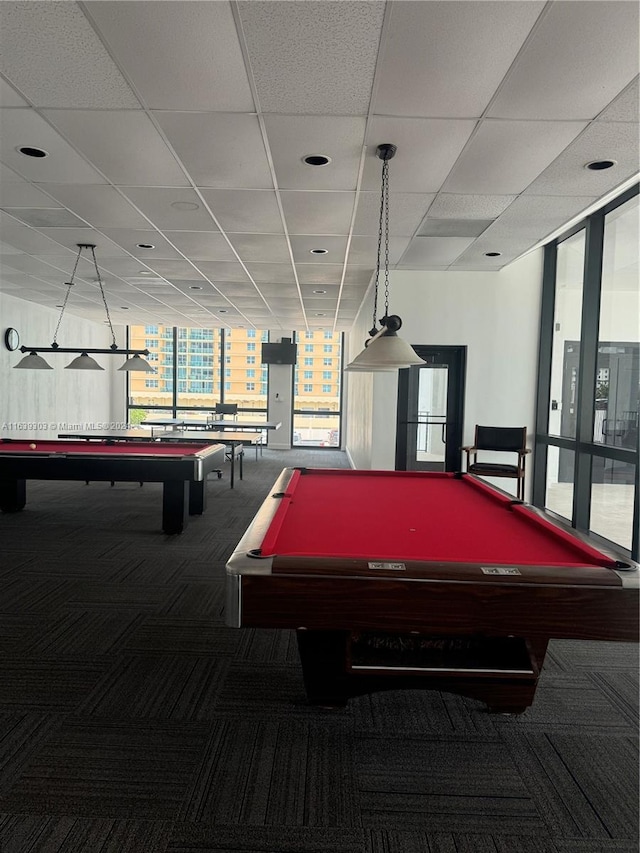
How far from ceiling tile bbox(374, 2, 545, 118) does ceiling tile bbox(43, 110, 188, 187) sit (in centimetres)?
130

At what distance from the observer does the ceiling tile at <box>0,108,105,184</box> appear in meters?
3.03

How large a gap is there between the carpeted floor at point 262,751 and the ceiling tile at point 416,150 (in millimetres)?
2702

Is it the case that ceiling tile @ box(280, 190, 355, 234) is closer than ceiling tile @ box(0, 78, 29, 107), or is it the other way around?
ceiling tile @ box(0, 78, 29, 107)

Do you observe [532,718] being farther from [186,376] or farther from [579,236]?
[186,376]

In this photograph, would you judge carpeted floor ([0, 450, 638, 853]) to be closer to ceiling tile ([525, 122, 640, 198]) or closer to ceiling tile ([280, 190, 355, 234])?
ceiling tile ([525, 122, 640, 198])

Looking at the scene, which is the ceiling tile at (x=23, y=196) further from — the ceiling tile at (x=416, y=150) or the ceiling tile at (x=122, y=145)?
the ceiling tile at (x=416, y=150)

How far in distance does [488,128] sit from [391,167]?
0.68 meters

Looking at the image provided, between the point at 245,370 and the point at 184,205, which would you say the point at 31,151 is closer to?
the point at 184,205

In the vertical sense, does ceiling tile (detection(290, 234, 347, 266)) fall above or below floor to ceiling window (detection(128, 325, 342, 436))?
above

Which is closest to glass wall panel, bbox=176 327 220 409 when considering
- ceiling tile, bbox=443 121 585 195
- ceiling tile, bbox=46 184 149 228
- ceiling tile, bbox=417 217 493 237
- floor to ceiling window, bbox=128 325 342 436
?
floor to ceiling window, bbox=128 325 342 436

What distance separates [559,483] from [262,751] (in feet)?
15.7

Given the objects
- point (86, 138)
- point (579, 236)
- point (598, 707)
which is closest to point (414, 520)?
point (598, 707)

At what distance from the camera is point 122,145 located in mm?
3271

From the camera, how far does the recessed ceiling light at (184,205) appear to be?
4.19 metres
